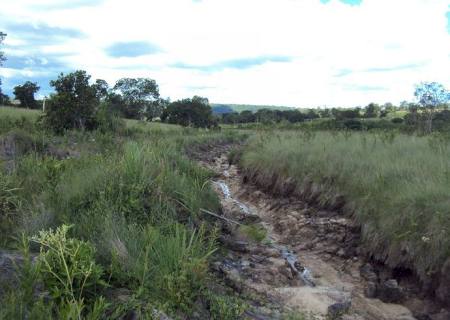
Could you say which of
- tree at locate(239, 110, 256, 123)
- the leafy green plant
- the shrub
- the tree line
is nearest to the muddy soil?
the leafy green plant

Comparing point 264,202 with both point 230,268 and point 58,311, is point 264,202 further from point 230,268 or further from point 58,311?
point 58,311

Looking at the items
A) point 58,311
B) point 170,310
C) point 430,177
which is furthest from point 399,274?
point 58,311

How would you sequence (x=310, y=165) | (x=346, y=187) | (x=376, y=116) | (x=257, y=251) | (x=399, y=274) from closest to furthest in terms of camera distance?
(x=399, y=274) < (x=257, y=251) < (x=346, y=187) < (x=310, y=165) < (x=376, y=116)

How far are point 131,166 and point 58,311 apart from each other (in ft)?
11.2

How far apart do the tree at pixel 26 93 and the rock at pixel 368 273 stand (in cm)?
5220

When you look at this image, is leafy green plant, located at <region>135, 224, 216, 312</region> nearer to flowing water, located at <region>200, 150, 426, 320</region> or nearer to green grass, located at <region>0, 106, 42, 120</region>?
flowing water, located at <region>200, 150, 426, 320</region>

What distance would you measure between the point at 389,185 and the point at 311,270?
6.08 ft

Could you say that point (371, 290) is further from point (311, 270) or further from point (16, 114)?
point (16, 114)

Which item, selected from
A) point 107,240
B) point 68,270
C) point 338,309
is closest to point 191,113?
point 338,309

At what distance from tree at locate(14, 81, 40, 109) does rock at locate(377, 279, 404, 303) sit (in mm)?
52792

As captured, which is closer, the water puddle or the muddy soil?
the muddy soil

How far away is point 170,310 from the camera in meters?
3.43

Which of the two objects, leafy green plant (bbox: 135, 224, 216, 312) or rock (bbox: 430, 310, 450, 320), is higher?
leafy green plant (bbox: 135, 224, 216, 312)

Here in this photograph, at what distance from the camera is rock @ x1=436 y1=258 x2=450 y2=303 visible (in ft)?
17.0
